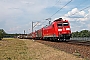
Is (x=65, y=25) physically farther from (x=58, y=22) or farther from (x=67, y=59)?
(x=67, y=59)

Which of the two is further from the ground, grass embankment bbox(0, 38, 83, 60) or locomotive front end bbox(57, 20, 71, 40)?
locomotive front end bbox(57, 20, 71, 40)

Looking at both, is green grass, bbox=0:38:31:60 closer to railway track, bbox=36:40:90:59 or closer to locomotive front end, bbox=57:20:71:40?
railway track, bbox=36:40:90:59

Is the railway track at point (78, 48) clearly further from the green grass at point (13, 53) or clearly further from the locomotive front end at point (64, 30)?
the locomotive front end at point (64, 30)

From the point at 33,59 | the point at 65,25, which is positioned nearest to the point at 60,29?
the point at 65,25

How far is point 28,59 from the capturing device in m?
11.8

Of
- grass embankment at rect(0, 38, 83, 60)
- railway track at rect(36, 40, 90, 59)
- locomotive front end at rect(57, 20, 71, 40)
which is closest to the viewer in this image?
grass embankment at rect(0, 38, 83, 60)

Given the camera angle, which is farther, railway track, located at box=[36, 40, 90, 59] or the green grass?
railway track, located at box=[36, 40, 90, 59]

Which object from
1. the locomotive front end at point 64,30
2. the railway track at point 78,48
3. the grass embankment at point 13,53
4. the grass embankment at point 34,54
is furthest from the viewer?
the locomotive front end at point 64,30

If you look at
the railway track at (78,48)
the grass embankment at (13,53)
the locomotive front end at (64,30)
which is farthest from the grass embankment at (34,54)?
the locomotive front end at (64,30)

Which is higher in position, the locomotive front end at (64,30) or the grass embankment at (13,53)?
the locomotive front end at (64,30)

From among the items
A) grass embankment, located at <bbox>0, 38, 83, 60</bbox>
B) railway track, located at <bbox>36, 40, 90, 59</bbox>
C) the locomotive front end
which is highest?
the locomotive front end

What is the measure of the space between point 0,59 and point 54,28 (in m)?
24.3

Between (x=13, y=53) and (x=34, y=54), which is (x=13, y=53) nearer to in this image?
(x=13, y=53)

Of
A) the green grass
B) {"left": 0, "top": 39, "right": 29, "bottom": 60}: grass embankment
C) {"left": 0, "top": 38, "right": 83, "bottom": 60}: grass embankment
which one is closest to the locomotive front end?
the green grass
